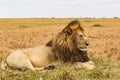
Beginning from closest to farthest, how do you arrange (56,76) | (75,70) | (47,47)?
1. (56,76)
2. (75,70)
3. (47,47)

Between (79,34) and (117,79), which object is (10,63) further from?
(117,79)

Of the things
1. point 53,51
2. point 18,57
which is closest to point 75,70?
point 53,51

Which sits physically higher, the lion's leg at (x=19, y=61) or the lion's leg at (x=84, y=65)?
the lion's leg at (x=19, y=61)

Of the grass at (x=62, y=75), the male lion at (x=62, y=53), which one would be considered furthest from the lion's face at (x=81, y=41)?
the grass at (x=62, y=75)

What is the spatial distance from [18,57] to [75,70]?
3.67 ft

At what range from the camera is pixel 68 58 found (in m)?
7.78

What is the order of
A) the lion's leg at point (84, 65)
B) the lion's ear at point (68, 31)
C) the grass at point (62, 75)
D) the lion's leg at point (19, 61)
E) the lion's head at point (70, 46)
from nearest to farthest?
the grass at point (62, 75) < the lion's leg at point (19, 61) < the lion's leg at point (84, 65) < the lion's head at point (70, 46) < the lion's ear at point (68, 31)

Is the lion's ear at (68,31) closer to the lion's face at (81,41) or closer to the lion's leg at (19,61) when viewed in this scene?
the lion's face at (81,41)

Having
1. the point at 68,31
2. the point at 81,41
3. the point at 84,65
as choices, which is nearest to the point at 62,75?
the point at 84,65

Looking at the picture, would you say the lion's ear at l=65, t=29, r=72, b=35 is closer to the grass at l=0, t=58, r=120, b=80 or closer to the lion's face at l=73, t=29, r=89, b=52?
the lion's face at l=73, t=29, r=89, b=52

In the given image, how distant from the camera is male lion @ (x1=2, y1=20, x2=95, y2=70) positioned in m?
7.64

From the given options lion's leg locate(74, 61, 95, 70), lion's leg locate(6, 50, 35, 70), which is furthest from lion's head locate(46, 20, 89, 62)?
lion's leg locate(6, 50, 35, 70)

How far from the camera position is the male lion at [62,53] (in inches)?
301

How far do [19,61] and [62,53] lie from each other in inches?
33.5
